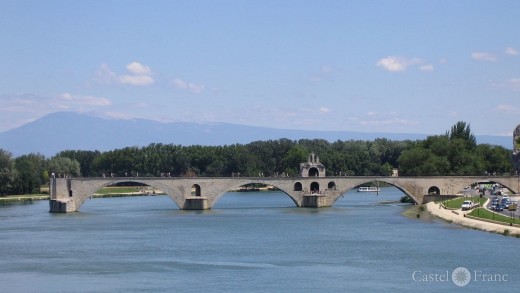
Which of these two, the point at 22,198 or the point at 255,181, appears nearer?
the point at 255,181

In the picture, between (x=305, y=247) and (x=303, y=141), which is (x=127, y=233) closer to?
(x=305, y=247)

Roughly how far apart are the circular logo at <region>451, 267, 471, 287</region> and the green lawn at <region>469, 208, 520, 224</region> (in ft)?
56.1

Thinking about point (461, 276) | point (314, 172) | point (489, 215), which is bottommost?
point (461, 276)

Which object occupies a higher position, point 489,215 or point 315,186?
point 315,186

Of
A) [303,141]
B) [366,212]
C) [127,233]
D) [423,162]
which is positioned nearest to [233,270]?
[127,233]

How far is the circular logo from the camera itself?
44253 millimetres

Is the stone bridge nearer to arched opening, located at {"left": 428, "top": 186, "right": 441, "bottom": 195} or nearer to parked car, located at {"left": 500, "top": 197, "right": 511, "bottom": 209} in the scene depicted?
arched opening, located at {"left": 428, "top": 186, "right": 441, "bottom": 195}

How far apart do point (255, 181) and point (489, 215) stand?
29138 millimetres

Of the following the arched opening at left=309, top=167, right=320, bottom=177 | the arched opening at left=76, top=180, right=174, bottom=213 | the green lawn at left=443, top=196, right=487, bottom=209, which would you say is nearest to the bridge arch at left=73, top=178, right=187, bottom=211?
the arched opening at left=76, top=180, right=174, bottom=213

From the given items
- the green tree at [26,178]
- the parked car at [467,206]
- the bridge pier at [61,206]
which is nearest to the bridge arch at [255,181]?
the bridge pier at [61,206]

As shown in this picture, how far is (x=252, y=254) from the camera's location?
55.5 meters

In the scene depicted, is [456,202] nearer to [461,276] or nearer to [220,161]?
[461,276]

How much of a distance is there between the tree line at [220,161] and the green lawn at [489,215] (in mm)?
44487

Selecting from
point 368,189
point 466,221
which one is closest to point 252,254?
point 466,221
